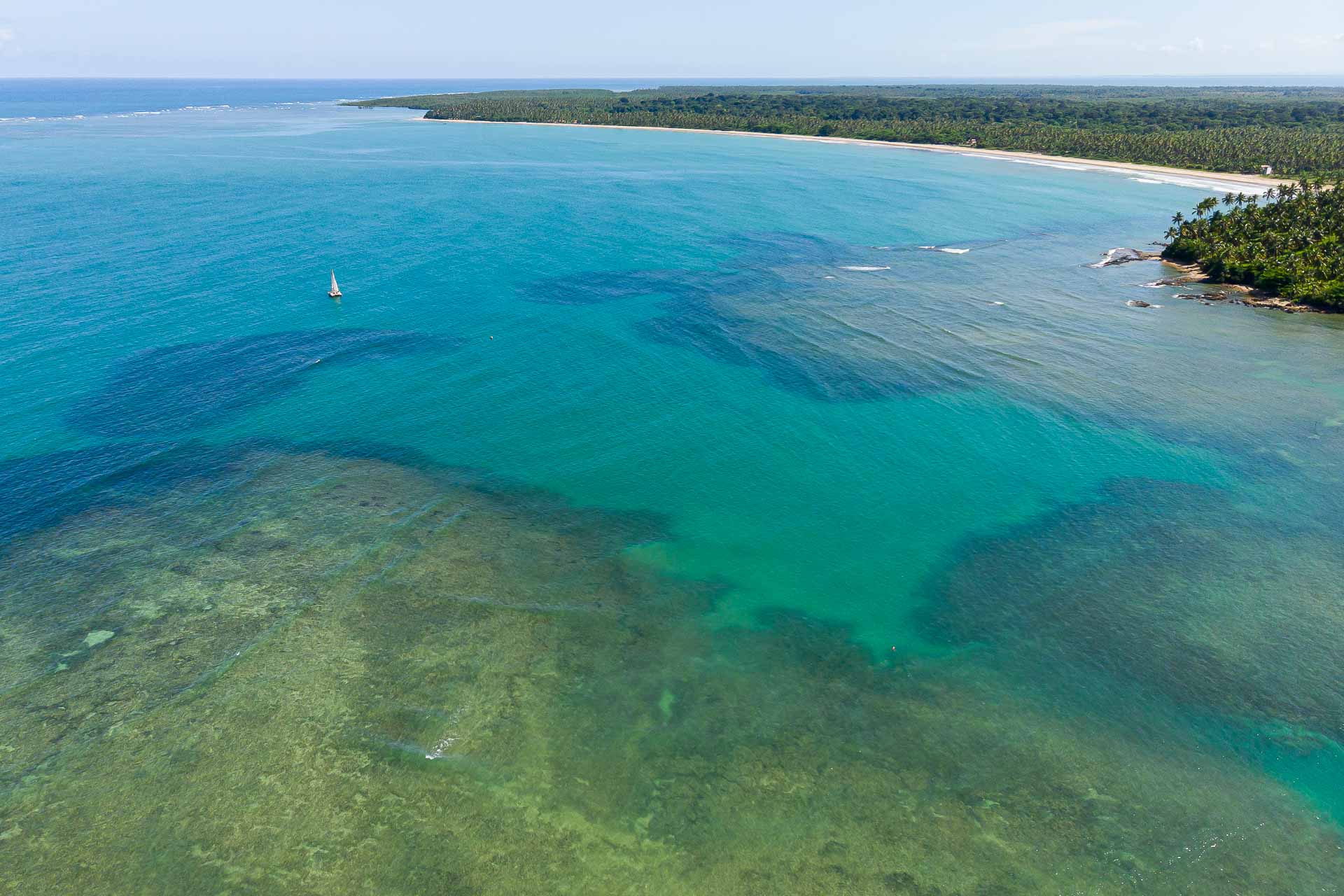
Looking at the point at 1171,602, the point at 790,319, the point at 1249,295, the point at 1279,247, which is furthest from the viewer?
the point at 1279,247

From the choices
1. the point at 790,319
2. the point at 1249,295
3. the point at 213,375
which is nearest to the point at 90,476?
the point at 213,375

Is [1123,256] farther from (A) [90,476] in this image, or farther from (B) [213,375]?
(A) [90,476]

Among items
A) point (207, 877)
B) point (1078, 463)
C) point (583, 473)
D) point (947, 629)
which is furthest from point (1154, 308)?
point (207, 877)

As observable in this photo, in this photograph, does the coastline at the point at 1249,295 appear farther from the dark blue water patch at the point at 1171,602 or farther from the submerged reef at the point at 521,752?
the submerged reef at the point at 521,752

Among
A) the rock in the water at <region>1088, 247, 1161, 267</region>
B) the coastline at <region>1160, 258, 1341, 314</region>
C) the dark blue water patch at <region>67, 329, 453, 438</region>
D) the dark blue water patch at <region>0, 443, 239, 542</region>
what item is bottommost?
the dark blue water patch at <region>0, 443, 239, 542</region>

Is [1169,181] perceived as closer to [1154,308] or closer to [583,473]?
[1154,308]

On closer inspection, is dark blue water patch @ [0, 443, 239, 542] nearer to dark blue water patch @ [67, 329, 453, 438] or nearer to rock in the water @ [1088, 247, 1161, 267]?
dark blue water patch @ [67, 329, 453, 438]

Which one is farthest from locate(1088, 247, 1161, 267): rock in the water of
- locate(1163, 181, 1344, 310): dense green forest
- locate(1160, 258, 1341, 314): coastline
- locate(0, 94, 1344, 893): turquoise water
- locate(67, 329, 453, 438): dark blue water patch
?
locate(67, 329, 453, 438): dark blue water patch
